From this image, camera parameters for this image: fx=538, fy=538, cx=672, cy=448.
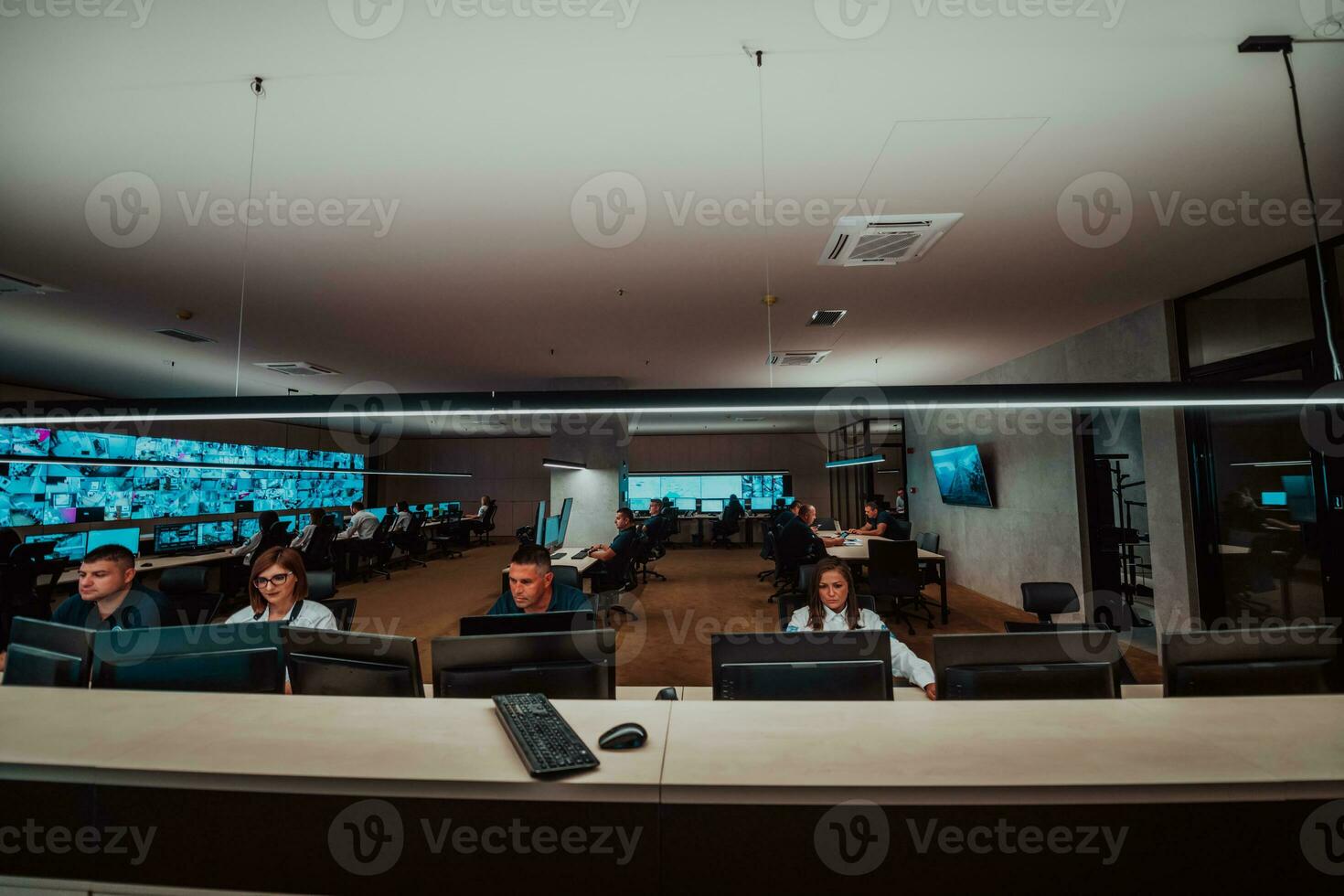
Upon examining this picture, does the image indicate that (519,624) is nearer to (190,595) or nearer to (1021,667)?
(1021,667)

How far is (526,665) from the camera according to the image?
167 centimetres

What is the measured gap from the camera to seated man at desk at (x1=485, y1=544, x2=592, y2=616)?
9.07 ft

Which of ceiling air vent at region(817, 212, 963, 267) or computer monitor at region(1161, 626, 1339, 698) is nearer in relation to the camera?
computer monitor at region(1161, 626, 1339, 698)

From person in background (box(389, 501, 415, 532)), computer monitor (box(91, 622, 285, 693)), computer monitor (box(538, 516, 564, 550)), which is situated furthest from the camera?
person in background (box(389, 501, 415, 532))

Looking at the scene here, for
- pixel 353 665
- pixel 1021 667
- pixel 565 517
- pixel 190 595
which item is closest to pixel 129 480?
pixel 190 595

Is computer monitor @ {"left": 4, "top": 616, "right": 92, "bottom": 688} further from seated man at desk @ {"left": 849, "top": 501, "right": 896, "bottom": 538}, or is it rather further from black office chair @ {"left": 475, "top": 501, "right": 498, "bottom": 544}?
black office chair @ {"left": 475, "top": 501, "right": 498, "bottom": 544}

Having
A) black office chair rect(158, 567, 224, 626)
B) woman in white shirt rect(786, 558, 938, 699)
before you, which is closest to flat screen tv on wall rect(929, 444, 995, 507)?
woman in white shirt rect(786, 558, 938, 699)

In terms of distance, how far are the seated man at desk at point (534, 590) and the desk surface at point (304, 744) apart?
1112mm

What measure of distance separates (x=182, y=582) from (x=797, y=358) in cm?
568

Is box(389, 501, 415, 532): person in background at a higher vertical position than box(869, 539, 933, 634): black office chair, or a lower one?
higher

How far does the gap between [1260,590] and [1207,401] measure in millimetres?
3383

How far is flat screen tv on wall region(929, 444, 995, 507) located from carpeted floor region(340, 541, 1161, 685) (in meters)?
1.28

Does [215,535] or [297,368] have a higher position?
[297,368]

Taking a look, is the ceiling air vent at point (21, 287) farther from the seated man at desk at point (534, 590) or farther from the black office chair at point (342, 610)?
the seated man at desk at point (534, 590)
